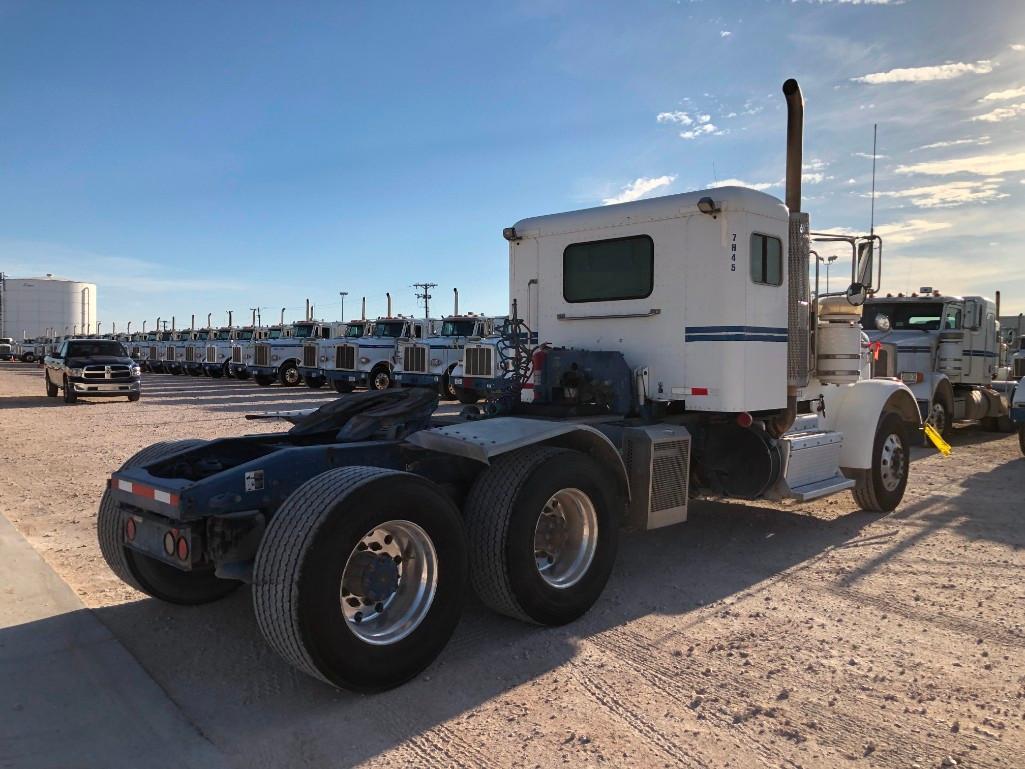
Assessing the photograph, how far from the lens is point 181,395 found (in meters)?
24.6

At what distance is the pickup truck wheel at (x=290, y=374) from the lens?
29.4m

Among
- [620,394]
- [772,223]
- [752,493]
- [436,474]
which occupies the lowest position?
[752,493]

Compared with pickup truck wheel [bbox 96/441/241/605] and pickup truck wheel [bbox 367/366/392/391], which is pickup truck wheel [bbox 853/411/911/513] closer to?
pickup truck wheel [bbox 96/441/241/605]

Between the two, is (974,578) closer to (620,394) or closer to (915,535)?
(915,535)

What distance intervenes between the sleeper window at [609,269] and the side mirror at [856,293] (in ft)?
6.18

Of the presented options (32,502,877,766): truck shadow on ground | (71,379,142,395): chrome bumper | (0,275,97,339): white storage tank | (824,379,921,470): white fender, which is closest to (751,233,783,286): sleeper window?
(824,379,921,470): white fender

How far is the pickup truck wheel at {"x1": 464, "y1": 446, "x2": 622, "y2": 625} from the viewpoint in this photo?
14.2 ft

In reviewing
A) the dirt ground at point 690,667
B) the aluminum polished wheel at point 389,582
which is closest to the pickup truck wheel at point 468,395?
the dirt ground at point 690,667

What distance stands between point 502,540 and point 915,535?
4449mm

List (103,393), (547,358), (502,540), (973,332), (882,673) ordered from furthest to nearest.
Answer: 1. (103,393)
2. (973,332)
3. (547,358)
4. (502,540)
5. (882,673)

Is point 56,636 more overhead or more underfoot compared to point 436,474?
more underfoot

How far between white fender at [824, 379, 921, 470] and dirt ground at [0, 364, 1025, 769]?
717 mm

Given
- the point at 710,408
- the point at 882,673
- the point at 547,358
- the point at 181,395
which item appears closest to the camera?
the point at 882,673

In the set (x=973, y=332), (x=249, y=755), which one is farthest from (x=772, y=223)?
(x=973, y=332)
